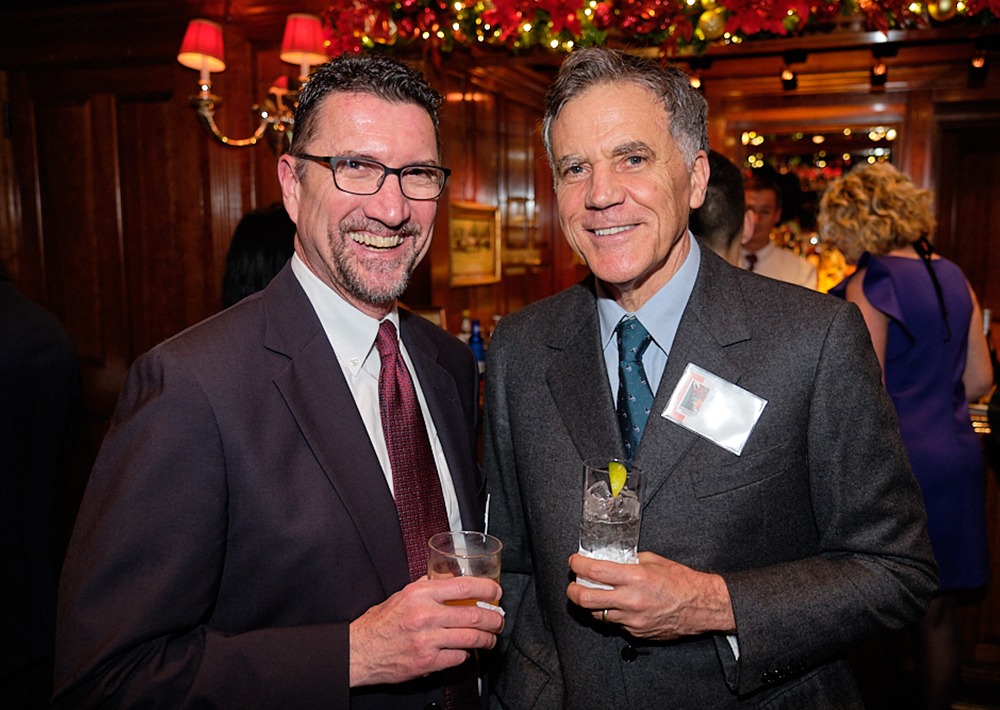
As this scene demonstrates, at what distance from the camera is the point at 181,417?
1251 mm

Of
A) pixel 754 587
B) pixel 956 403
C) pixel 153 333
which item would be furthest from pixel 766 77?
pixel 754 587

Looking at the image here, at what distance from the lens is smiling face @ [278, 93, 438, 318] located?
1.49m

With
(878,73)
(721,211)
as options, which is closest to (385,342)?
(721,211)

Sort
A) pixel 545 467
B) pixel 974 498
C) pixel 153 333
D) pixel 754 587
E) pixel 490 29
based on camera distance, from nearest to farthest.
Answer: pixel 754 587 < pixel 545 467 < pixel 974 498 < pixel 490 29 < pixel 153 333

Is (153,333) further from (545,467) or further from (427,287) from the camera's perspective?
(545,467)

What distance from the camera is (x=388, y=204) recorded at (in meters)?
1.51

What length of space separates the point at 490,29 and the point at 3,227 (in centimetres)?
312

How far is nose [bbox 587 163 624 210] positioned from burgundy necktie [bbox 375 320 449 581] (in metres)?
0.48

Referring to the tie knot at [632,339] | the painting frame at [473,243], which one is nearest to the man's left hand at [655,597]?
the tie knot at [632,339]

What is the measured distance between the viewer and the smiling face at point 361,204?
1492mm

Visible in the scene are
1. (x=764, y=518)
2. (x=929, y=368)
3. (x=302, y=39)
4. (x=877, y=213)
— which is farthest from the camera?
(x=302, y=39)

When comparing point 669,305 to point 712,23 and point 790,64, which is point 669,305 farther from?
point 790,64

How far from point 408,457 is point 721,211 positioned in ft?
4.91

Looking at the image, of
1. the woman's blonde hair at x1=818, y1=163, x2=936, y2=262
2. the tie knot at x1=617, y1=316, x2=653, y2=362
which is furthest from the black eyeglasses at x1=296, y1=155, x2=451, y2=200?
the woman's blonde hair at x1=818, y1=163, x2=936, y2=262
